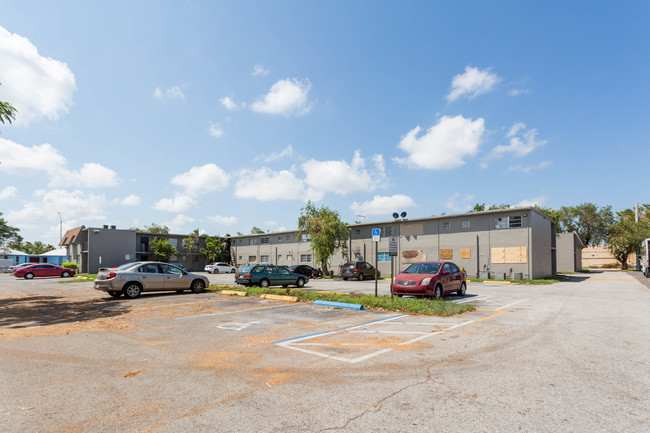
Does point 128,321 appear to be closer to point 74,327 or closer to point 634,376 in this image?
point 74,327

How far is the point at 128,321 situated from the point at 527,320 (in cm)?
1070

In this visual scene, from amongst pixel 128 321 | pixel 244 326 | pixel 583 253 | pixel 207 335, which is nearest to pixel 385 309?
pixel 244 326

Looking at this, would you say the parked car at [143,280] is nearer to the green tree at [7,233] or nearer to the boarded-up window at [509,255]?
the boarded-up window at [509,255]

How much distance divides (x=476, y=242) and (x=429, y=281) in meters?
19.9

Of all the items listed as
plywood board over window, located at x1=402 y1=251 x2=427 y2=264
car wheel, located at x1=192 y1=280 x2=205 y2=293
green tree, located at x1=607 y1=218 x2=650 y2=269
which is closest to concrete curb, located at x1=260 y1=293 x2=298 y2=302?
car wheel, located at x1=192 y1=280 x2=205 y2=293

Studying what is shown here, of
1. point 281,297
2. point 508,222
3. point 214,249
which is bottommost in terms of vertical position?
point 281,297

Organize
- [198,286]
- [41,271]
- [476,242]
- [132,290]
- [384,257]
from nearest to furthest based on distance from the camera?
[132,290], [198,286], [476,242], [41,271], [384,257]

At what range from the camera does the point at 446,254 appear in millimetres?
33469

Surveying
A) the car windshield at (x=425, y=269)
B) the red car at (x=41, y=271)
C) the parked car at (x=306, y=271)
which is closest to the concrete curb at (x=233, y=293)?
the car windshield at (x=425, y=269)

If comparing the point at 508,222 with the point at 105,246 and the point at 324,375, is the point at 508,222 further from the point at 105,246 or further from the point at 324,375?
the point at 105,246

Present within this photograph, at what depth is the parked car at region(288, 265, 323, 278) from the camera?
31.1m

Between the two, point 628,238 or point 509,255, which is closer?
point 509,255

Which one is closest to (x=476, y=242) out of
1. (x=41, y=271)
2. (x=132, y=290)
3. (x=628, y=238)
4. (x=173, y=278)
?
(x=173, y=278)

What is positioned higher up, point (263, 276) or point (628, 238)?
point (628, 238)
